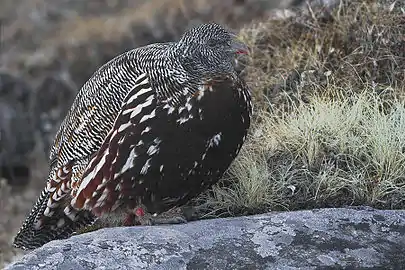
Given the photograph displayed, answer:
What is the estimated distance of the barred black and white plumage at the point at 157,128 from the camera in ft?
15.3

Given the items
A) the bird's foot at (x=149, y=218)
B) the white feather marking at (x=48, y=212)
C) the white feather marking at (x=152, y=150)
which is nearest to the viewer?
the white feather marking at (x=152, y=150)

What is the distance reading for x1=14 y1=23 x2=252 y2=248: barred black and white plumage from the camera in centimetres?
467

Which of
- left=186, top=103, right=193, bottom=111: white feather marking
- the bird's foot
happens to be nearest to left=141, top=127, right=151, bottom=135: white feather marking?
left=186, top=103, right=193, bottom=111: white feather marking

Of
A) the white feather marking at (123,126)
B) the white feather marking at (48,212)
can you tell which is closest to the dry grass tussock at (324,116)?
the white feather marking at (123,126)

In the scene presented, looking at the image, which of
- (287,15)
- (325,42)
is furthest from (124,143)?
(287,15)

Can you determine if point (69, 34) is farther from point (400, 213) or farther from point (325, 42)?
point (400, 213)

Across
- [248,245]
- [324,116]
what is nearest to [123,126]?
[248,245]

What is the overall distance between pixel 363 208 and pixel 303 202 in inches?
21.0

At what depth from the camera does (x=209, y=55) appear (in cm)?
495

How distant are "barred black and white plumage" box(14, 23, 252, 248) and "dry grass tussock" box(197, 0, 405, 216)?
1.80ft

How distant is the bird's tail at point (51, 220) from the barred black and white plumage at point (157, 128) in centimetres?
3

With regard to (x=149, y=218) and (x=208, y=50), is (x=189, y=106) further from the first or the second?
(x=149, y=218)

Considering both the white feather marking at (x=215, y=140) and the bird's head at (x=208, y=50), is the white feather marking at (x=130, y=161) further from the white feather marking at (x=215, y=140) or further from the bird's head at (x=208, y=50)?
the bird's head at (x=208, y=50)

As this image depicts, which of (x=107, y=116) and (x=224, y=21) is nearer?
(x=107, y=116)
